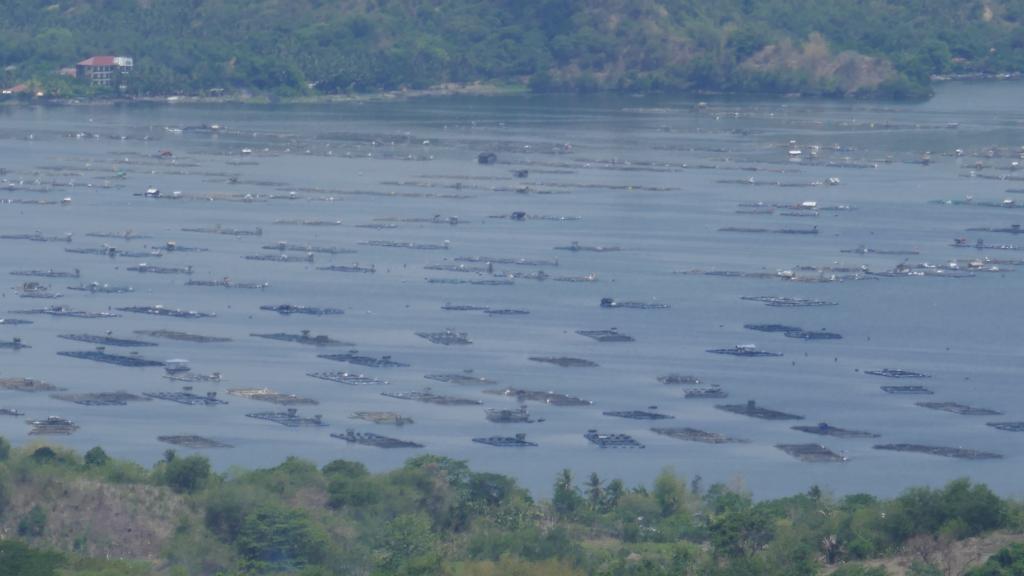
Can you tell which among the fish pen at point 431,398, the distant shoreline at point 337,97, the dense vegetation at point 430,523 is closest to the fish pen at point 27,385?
the fish pen at point 431,398

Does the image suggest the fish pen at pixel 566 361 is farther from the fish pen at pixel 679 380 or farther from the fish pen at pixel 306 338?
the fish pen at pixel 306 338

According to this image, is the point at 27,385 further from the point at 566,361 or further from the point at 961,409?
the point at 961,409

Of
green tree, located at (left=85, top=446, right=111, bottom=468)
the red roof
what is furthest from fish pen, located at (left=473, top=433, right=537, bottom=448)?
the red roof

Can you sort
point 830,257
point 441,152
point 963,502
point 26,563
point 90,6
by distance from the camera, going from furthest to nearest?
1. point 90,6
2. point 441,152
3. point 830,257
4. point 963,502
5. point 26,563

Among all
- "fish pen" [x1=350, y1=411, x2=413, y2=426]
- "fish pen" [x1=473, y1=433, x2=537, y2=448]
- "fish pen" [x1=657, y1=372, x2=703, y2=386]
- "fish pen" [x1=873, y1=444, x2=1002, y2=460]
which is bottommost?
"fish pen" [x1=873, y1=444, x2=1002, y2=460]

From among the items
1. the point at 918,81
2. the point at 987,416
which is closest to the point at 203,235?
the point at 987,416

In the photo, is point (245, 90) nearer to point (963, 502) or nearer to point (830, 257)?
point (830, 257)

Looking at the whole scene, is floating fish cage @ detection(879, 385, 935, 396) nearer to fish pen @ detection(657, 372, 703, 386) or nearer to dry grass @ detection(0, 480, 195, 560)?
fish pen @ detection(657, 372, 703, 386)
